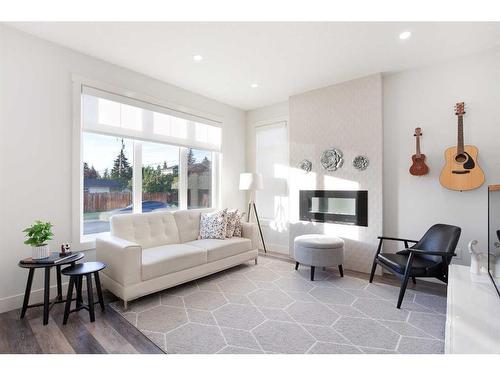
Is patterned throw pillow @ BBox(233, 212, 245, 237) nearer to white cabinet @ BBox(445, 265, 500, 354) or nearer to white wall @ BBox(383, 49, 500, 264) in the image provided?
white wall @ BBox(383, 49, 500, 264)

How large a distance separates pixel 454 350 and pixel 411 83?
10.5 ft

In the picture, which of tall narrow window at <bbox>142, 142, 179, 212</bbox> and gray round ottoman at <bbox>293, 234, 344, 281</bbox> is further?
tall narrow window at <bbox>142, 142, 179, 212</bbox>

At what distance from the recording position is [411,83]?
3346mm

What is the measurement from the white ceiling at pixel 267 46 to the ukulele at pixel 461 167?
799mm

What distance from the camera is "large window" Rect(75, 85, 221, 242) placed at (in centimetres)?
307

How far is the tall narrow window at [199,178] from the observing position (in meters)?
4.30

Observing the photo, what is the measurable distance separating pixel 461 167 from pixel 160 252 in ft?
11.8

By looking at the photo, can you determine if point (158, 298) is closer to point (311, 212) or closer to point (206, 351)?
point (206, 351)

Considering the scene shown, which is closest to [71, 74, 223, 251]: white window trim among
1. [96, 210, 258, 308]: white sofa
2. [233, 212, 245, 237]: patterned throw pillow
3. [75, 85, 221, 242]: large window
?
[75, 85, 221, 242]: large window

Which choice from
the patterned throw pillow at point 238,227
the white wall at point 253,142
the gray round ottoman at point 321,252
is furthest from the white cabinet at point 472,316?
the white wall at point 253,142

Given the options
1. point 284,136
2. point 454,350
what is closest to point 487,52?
point 284,136

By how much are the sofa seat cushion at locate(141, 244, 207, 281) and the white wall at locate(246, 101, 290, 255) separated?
189cm

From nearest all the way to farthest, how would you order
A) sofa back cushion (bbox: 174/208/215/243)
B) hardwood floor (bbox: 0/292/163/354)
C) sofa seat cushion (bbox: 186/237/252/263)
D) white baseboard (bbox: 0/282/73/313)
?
1. hardwood floor (bbox: 0/292/163/354)
2. white baseboard (bbox: 0/282/73/313)
3. sofa seat cushion (bbox: 186/237/252/263)
4. sofa back cushion (bbox: 174/208/215/243)

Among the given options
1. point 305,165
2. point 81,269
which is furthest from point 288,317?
point 305,165
